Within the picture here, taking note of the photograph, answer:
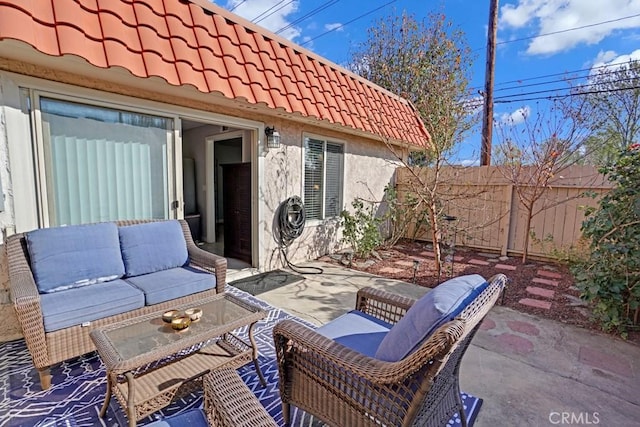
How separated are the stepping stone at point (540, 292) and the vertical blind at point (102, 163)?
5164mm

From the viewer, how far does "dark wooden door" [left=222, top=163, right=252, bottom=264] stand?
5.20 m

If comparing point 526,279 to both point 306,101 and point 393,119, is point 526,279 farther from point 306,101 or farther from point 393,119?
point 306,101

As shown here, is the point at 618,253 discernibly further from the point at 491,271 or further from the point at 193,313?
the point at 193,313

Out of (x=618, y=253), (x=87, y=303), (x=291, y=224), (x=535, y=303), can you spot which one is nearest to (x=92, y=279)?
(x=87, y=303)

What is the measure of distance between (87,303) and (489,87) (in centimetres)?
851

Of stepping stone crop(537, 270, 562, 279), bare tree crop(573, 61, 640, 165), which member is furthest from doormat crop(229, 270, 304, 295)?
bare tree crop(573, 61, 640, 165)

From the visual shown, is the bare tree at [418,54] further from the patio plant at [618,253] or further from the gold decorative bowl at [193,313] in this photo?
the gold decorative bowl at [193,313]

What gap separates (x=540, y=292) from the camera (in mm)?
4336

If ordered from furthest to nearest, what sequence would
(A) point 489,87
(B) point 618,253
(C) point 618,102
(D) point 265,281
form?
(C) point 618,102 → (A) point 489,87 → (D) point 265,281 → (B) point 618,253

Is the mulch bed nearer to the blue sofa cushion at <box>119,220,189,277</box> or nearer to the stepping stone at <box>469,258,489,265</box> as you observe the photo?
the stepping stone at <box>469,258,489,265</box>

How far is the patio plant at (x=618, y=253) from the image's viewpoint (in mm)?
3039

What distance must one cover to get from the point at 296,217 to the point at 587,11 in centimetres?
973

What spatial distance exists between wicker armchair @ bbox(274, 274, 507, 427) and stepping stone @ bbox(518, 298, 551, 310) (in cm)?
274

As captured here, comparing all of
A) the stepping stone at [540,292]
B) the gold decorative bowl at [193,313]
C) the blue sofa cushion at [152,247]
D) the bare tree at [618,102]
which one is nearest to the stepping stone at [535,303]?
the stepping stone at [540,292]
